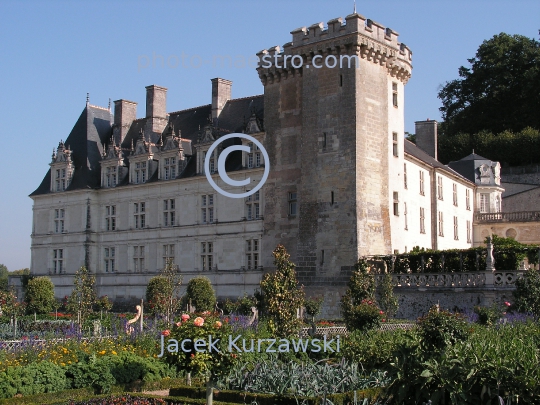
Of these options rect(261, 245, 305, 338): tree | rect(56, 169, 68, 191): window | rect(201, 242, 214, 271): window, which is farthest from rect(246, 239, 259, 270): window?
rect(261, 245, 305, 338): tree

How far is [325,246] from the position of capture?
97.6 ft

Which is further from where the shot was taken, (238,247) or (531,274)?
(238,247)

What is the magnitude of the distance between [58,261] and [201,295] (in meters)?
13.8

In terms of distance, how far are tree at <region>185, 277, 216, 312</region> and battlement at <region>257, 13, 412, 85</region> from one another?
9.36 m

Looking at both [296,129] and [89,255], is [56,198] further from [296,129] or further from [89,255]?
[296,129]

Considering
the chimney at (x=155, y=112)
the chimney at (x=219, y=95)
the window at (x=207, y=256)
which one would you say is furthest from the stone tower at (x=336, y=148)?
the chimney at (x=155, y=112)

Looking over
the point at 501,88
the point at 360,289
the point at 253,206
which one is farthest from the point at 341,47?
the point at 501,88

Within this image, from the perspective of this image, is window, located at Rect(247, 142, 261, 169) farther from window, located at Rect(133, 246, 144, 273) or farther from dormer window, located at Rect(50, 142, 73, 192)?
dormer window, located at Rect(50, 142, 73, 192)

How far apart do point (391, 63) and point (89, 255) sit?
727 inches

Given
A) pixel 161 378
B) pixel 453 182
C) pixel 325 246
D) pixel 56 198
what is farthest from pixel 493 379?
pixel 56 198

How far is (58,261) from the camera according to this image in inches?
1617

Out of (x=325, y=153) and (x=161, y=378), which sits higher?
(x=325, y=153)

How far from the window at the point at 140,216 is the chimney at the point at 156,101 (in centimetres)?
504

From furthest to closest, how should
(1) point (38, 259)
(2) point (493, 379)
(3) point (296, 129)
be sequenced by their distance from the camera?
1. (1) point (38, 259)
2. (3) point (296, 129)
3. (2) point (493, 379)
